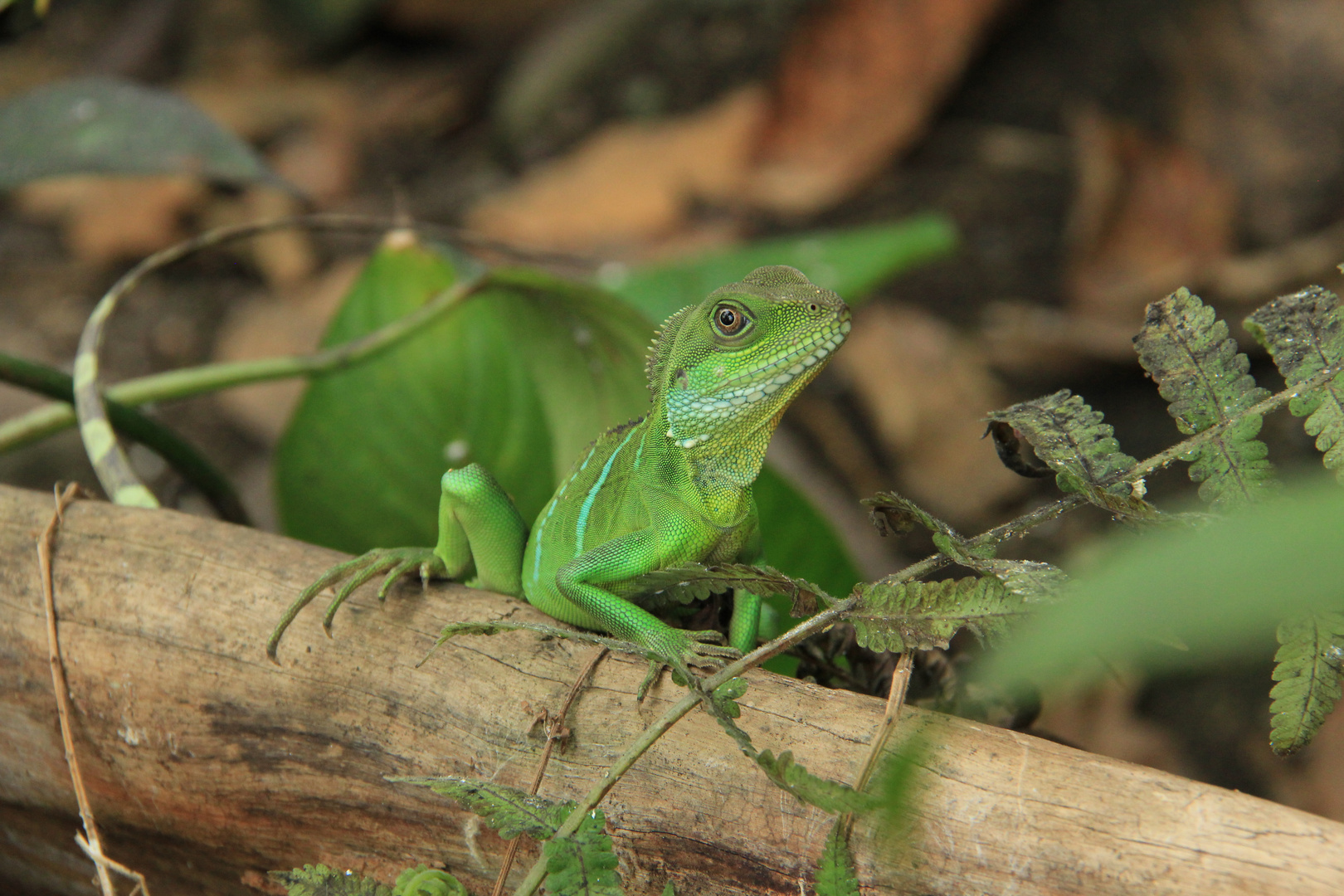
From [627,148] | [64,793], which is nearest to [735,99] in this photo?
[627,148]

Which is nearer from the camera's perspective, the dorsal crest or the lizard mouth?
the lizard mouth

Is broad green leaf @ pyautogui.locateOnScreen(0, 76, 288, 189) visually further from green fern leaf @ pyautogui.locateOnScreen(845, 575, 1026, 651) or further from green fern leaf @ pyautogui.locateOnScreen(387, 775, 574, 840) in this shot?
green fern leaf @ pyautogui.locateOnScreen(845, 575, 1026, 651)

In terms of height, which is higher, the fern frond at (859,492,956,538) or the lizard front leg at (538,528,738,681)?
the lizard front leg at (538,528,738,681)

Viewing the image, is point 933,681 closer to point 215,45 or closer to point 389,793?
point 389,793

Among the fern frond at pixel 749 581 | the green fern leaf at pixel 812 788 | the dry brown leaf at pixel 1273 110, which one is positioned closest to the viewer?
Result: the green fern leaf at pixel 812 788

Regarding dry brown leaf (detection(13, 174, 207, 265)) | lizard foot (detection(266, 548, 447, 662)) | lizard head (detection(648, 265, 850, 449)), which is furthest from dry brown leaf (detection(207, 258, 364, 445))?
lizard head (detection(648, 265, 850, 449))

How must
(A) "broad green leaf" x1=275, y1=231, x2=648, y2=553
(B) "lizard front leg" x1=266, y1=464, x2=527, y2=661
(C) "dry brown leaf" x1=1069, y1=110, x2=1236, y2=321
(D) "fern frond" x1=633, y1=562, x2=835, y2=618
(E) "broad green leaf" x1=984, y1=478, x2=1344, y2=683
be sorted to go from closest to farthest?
1. (E) "broad green leaf" x1=984, y1=478, x2=1344, y2=683
2. (D) "fern frond" x1=633, y1=562, x2=835, y2=618
3. (B) "lizard front leg" x1=266, y1=464, x2=527, y2=661
4. (A) "broad green leaf" x1=275, y1=231, x2=648, y2=553
5. (C) "dry brown leaf" x1=1069, y1=110, x2=1236, y2=321

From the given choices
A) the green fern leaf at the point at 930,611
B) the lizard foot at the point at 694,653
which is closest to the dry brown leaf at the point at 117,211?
the lizard foot at the point at 694,653

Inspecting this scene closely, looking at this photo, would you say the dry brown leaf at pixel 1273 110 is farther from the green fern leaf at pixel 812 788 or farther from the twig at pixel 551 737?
the green fern leaf at pixel 812 788
